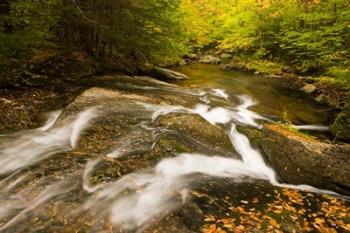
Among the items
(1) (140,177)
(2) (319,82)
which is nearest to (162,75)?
(2) (319,82)

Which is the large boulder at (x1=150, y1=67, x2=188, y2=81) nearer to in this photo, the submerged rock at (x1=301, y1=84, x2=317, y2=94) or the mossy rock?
the submerged rock at (x1=301, y1=84, x2=317, y2=94)

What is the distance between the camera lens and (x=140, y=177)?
6.31m

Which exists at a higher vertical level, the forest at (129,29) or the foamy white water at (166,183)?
the forest at (129,29)

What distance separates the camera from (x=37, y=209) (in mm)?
5152

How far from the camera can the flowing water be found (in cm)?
516

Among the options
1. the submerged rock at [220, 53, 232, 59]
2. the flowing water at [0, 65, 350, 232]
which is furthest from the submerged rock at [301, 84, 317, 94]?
the submerged rock at [220, 53, 232, 59]

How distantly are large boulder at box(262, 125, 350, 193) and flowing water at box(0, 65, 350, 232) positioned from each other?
8.5 inches

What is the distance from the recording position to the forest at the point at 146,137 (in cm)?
539

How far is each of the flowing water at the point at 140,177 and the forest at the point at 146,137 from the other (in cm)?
3

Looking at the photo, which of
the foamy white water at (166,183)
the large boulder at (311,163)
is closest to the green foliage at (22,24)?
the foamy white water at (166,183)

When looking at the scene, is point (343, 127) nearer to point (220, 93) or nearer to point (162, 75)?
point (220, 93)

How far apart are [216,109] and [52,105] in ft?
17.9

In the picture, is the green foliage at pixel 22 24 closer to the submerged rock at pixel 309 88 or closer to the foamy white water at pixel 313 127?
the foamy white water at pixel 313 127

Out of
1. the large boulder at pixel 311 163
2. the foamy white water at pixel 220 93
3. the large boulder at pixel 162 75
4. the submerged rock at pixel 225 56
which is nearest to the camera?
the large boulder at pixel 311 163
